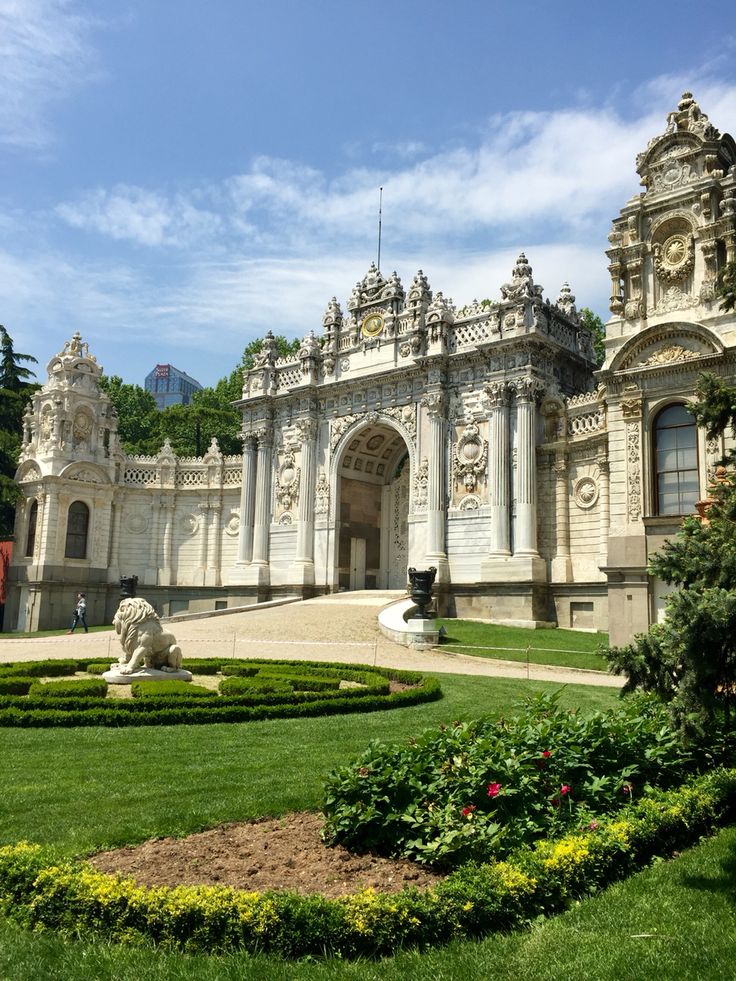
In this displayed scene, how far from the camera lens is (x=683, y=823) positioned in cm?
729

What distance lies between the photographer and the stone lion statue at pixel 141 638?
1678 cm

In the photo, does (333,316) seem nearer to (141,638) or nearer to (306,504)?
(306,504)

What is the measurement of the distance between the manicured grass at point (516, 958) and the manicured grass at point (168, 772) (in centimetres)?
160

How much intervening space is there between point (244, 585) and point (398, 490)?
954 centimetres

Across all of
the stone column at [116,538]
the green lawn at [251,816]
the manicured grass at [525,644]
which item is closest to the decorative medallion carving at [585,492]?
the manicured grass at [525,644]

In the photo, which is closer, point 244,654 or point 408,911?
point 408,911

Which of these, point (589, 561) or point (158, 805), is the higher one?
point (589, 561)

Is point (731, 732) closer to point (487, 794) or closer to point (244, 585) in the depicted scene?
point (487, 794)

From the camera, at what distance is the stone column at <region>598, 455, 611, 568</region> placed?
3098cm

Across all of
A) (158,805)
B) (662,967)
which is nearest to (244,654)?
(158,805)

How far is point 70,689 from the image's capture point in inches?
588

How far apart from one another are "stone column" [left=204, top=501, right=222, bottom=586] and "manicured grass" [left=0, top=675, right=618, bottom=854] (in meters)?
32.2

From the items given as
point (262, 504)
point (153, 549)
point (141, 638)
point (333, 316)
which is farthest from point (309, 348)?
point (141, 638)

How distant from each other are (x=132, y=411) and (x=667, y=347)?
174 ft
